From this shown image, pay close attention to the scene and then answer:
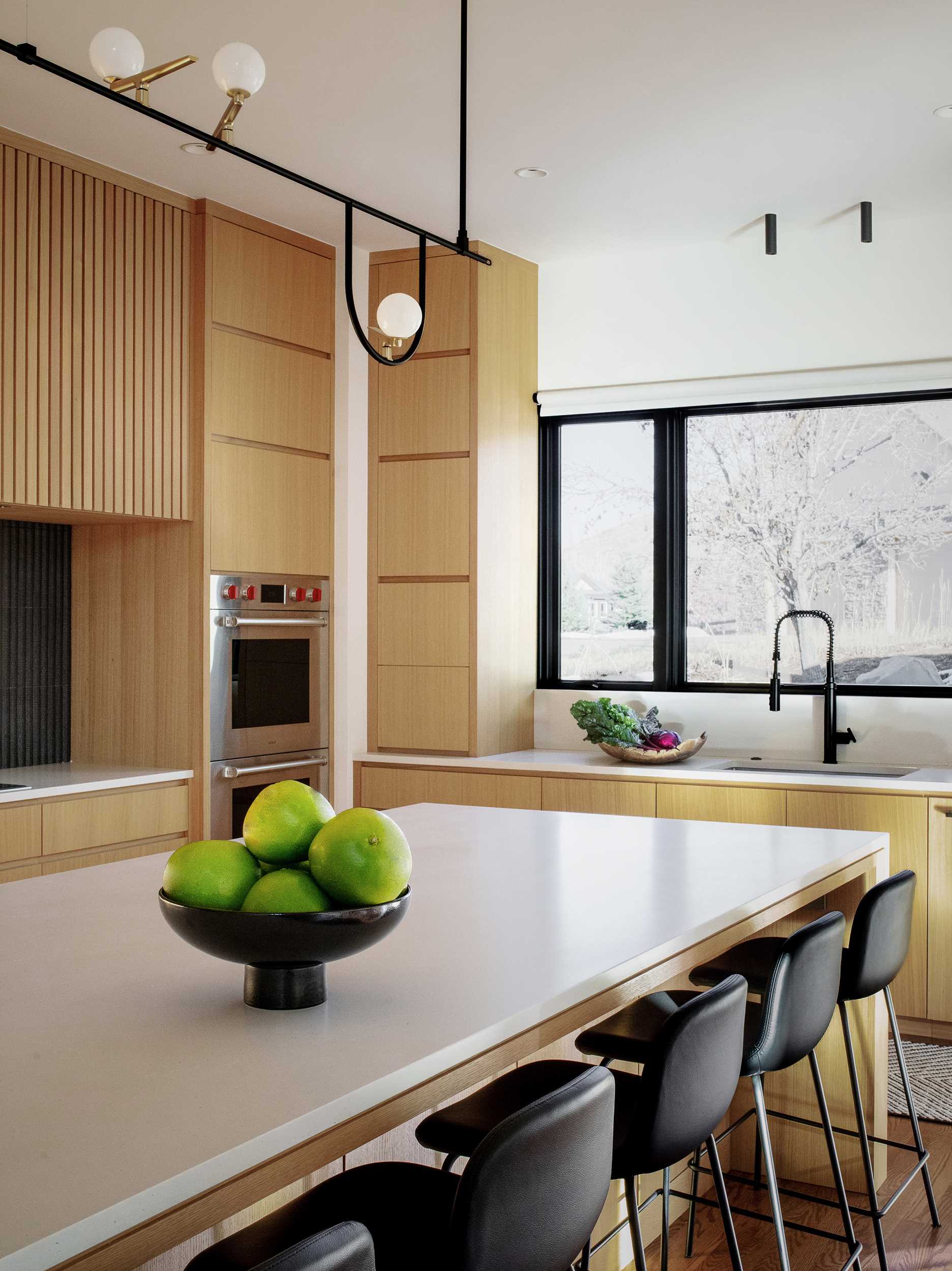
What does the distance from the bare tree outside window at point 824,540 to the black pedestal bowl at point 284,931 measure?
357 centimetres

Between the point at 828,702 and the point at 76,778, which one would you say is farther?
the point at 828,702

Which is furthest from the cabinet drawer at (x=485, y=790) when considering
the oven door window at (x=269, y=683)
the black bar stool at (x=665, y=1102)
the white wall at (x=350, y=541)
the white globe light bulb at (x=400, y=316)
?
the black bar stool at (x=665, y=1102)

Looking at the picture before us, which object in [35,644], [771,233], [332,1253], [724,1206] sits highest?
[771,233]

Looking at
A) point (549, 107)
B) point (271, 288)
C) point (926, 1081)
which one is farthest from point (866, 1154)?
point (271, 288)

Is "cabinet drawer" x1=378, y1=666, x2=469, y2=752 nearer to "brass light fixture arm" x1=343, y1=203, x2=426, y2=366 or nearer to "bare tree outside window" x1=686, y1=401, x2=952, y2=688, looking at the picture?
"bare tree outside window" x1=686, y1=401, x2=952, y2=688

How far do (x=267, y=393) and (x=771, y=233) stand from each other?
6.27ft

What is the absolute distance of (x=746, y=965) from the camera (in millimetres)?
2598

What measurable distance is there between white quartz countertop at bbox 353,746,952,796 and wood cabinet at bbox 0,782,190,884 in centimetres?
92

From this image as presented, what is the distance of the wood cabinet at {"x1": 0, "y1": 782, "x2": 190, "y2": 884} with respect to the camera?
3.56 meters

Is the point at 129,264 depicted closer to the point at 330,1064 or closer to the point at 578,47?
the point at 578,47

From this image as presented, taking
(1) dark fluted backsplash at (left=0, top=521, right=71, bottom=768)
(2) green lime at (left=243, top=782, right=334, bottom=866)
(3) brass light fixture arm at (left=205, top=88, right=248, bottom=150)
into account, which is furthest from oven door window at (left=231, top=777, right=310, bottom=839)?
(2) green lime at (left=243, top=782, right=334, bottom=866)

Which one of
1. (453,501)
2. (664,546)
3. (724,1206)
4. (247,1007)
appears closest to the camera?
(247,1007)

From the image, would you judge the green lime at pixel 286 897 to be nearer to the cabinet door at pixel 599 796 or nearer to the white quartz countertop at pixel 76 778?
the white quartz countertop at pixel 76 778

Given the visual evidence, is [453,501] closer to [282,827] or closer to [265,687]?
[265,687]
